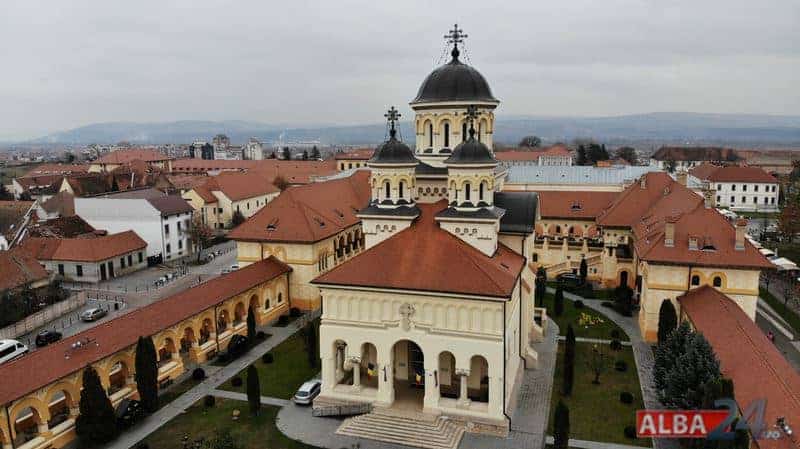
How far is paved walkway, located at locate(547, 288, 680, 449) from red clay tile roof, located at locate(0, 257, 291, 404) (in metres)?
23.4

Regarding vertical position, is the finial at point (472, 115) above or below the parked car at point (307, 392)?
above

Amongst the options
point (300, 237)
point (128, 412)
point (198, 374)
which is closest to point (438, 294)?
point (198, 374)

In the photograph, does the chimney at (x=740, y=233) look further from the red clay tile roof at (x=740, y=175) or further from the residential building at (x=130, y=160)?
the residential building at (x=130, y=160)

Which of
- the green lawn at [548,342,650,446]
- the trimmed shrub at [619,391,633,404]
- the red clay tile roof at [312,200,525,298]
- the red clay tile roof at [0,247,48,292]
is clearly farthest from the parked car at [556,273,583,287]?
the red clay tile roof at [0,247,48,292]

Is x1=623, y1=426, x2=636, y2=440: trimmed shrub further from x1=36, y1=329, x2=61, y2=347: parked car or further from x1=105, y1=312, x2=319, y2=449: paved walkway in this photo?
x1=36, y1=329, x2=61, y2=347: parked car

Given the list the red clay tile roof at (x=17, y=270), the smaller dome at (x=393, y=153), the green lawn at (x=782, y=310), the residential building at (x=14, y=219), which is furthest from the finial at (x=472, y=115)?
the residential building at (x=14, y=219)

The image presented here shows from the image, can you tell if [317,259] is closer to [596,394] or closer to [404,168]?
[404,168]

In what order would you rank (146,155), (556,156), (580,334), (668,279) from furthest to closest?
(146,155), (556,156), (580,334), (668,279)

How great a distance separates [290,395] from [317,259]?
1417cm

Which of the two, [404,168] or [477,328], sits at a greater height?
[404,168]

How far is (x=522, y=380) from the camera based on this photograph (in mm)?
29875

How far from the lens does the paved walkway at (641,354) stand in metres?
26.9

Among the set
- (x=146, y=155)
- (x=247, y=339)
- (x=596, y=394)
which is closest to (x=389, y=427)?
(x=596, y=394)

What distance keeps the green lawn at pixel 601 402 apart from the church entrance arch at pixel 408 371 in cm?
641
